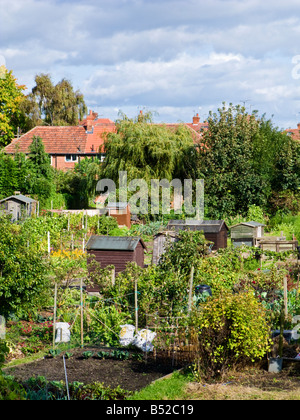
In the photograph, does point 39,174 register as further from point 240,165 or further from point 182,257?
point 182,257

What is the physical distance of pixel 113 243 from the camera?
19141 mm

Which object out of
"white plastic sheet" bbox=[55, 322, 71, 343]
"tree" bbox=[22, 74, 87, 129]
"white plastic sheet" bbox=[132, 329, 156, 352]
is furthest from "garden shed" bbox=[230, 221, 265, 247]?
"tree" bbox=[22, 74, 87, 129]

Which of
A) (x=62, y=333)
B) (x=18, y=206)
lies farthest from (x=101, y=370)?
(x=18, y=206)

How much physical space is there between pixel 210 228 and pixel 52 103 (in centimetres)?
3520

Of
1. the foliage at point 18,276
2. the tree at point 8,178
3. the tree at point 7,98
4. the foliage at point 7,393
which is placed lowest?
the foliage at point 7,393

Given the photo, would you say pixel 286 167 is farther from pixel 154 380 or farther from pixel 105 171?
pixel 154 380

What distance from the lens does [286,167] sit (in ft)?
110

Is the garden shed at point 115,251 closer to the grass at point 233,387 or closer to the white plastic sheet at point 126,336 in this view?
the white plastic sheet at point 126,336

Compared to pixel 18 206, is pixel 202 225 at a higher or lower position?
lower

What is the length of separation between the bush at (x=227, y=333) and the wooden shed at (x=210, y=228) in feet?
41.9

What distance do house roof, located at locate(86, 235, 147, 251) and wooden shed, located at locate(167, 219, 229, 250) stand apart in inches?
Answer: 180

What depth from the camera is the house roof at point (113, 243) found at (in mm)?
18906

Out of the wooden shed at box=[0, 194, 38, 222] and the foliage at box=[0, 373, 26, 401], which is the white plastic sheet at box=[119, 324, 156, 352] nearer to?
the foliage at box=[0, 373, 26, 401]

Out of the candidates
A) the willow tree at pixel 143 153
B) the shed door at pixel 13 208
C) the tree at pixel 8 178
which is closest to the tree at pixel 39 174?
the tree at pixel 8 178
